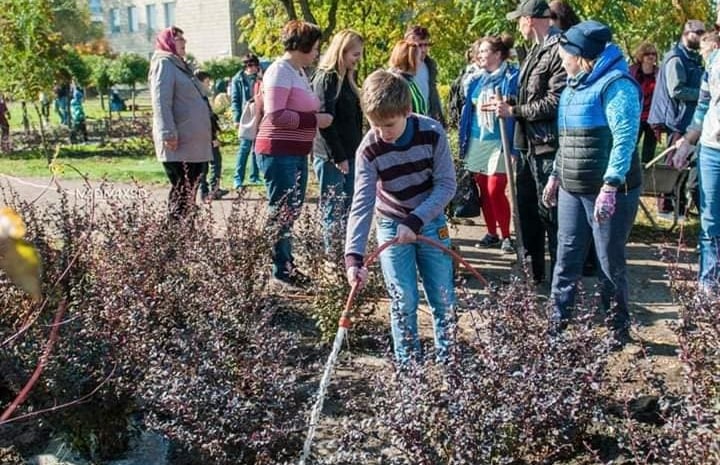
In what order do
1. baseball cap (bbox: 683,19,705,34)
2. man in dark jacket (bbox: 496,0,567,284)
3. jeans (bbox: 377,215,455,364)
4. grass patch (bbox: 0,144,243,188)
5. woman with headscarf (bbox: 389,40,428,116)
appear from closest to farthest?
jeans (bbox: 377,215,455,364) < man in dark jacket (bbox: 496,0,567,284) < woman with headscarf (bbox: 389,40,428,116) < baseball cap (bbox: 683,19,705,34) < grass patch (bbox: 0,144,243,188)

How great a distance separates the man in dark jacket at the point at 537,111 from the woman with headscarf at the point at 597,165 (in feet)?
1.99

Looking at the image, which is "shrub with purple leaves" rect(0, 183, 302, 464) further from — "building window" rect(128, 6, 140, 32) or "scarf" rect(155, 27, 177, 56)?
"building window" rect(128, 6, 140, 32)

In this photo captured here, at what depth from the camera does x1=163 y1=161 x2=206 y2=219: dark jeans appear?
4953 mm

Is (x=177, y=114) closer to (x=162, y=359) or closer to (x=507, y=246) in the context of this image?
(x=507, y=246)

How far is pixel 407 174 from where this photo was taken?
3611 mm

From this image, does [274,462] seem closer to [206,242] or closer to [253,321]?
[253,321]

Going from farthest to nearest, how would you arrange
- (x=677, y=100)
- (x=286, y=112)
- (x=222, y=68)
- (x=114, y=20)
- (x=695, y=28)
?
(x=114, y=20)
(x=222, y=68)
(x=695, y=28)
(x=677, y=100)
(x=286, y=112)

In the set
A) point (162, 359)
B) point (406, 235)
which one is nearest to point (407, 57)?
point (406, 235)

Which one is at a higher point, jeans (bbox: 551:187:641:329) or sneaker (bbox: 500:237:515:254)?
jeans (bbox: 551:187:641:329)

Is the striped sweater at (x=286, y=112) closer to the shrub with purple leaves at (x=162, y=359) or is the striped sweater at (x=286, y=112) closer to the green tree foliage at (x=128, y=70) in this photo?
the shrub with purple leaves at (x=162, y=359)

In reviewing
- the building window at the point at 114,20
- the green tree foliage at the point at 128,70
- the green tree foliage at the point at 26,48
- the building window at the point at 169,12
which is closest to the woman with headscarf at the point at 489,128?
the green tree foliage at the point at 26,48

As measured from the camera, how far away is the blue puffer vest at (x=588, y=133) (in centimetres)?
387

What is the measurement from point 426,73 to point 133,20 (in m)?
55.5

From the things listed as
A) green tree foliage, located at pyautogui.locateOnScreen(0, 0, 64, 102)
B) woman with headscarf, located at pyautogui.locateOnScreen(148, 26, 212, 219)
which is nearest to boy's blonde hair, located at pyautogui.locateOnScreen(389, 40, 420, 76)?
woman with headscarf, located at pyautogui.locateOnScreen(148, 26, 212, 219)
